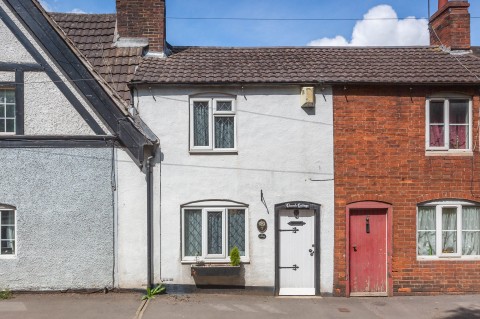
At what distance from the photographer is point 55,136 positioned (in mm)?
10586

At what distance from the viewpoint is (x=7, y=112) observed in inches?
424

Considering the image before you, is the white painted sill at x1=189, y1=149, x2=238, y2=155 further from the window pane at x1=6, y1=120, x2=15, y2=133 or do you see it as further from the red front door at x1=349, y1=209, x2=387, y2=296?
the window pane at x1=6, y1=120, x2=15, y2=133

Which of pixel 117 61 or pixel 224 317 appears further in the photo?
pixel 117 61

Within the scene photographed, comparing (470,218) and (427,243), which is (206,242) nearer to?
(427,243)

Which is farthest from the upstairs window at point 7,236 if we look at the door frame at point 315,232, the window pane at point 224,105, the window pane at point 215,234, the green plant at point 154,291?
the door frame at point 315,232

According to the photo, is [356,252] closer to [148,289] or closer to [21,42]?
[148,289]

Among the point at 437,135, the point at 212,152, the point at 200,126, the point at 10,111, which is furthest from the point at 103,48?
the point at 437,135

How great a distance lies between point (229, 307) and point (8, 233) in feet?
18.1

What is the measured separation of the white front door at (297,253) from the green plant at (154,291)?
2853 millimetres

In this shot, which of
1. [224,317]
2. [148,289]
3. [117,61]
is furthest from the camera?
[117,61]

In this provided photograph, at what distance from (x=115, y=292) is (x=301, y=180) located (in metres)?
5.22

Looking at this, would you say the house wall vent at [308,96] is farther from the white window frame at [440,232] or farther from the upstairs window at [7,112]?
the upstairs window at [7,112]

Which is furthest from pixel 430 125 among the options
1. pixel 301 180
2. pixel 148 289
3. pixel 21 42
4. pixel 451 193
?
pixel 21 42

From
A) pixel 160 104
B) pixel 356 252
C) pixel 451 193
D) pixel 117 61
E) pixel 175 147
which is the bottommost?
pixel 356 252
